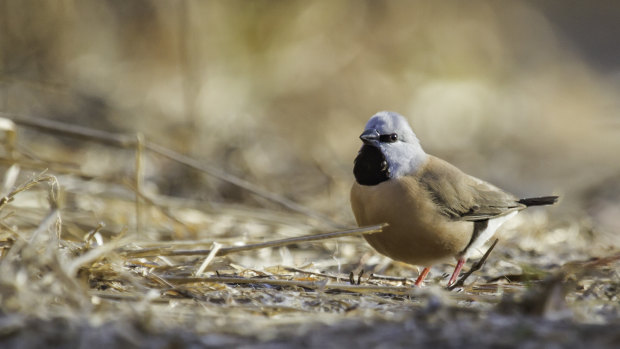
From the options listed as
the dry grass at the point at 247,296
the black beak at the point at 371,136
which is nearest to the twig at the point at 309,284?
the dry grass at the point at 247,296

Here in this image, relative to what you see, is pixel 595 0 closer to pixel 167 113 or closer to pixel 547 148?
pixel 547 148

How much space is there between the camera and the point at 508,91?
37.6ft

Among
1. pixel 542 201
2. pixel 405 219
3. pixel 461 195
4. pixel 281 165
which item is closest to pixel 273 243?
pixel 405 219

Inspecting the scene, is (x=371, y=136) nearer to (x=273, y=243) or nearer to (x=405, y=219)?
(x=405, y=219)

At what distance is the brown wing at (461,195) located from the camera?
4.07m

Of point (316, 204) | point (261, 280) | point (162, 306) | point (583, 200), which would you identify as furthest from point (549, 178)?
point (162, 306)

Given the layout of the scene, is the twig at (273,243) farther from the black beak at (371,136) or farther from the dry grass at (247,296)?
the black beak at (371,136)

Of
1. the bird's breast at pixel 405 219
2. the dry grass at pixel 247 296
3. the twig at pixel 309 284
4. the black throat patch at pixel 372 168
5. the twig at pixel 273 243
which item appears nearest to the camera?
the dry grass at pixel 247 296

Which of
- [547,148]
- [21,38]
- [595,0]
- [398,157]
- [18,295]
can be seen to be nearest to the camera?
[18,295]

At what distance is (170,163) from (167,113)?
170 cm

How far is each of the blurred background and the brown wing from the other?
1.70 metres

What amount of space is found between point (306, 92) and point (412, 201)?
6542mm

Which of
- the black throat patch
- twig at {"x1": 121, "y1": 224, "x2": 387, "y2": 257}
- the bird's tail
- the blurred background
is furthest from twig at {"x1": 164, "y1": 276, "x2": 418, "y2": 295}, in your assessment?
the blurred background

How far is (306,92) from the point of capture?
10.2 meters
